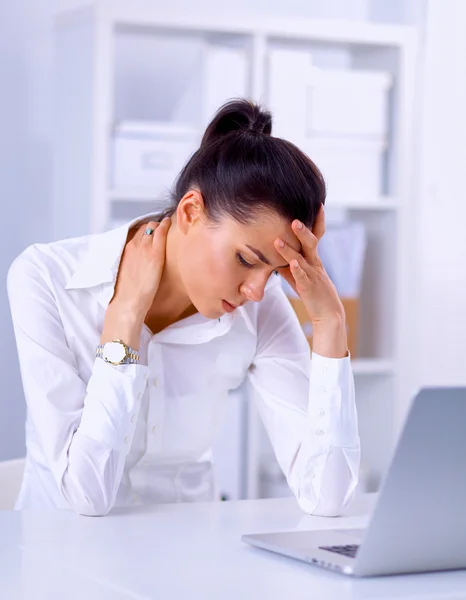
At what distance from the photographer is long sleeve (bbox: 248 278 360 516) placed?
1.52 meters

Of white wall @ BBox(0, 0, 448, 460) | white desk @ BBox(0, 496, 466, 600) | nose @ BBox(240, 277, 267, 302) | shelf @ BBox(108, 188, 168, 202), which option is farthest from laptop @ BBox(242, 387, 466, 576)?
white wall @ BBox(0, 0, 448, 460)

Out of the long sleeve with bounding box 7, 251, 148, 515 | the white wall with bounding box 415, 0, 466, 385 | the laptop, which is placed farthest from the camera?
the white wall with bounding box 415, 0, 466, 385

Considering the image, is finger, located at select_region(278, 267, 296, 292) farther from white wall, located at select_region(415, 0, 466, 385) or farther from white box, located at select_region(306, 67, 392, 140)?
white wall, located at select_region(415, 0, 466, 385)

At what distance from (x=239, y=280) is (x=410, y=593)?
72 cm

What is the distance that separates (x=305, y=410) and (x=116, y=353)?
377 mm

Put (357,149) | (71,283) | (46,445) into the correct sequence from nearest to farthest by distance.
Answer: (46,445)
(71,283)
(357,149)

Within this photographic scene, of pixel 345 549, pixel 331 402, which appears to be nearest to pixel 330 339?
pixel 331 402

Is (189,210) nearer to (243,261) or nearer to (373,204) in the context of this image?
(243,261)

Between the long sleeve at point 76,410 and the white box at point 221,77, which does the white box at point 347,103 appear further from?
the long sleeve at point 76,410

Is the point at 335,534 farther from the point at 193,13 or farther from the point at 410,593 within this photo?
the point at 193,13

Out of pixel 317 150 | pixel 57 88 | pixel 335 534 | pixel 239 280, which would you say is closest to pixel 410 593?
pixel 335 534

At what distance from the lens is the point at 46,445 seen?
1.47m

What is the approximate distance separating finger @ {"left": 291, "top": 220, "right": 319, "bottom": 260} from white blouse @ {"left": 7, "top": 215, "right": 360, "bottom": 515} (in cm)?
19

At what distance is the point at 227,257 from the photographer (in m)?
1.54
